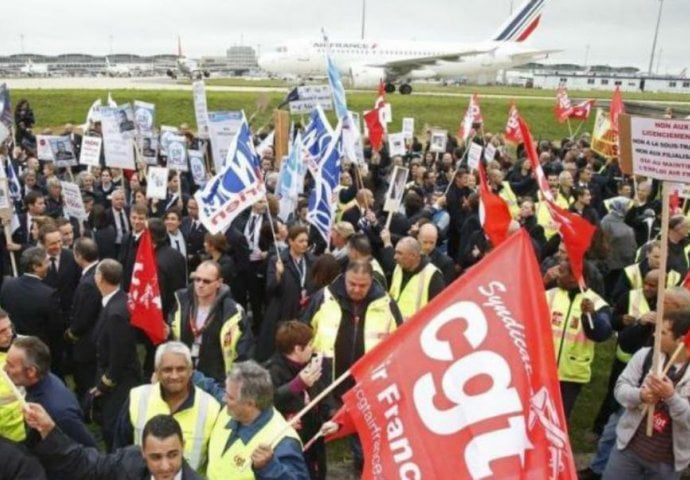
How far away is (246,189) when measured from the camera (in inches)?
272

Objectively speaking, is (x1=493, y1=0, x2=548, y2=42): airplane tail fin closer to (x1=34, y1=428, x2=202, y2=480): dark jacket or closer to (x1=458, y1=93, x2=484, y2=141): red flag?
(x1=458, y1=93, x2=484, y2=141): red flag

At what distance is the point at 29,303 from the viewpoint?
229 inches

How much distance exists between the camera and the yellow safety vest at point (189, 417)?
396 cm

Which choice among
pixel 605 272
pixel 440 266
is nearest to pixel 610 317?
pixel 440 266

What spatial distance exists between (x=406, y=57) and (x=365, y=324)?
42.2m

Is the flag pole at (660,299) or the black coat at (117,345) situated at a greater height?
the flag pole at (660,299)

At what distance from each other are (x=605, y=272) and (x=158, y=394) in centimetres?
618

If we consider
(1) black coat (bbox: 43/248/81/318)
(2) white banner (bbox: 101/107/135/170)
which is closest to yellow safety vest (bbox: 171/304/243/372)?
(1) black coat (bbox: 43/248/81/318)

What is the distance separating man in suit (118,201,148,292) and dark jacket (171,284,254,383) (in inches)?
98.2

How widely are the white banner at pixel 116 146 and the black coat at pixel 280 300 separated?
408 centimetres

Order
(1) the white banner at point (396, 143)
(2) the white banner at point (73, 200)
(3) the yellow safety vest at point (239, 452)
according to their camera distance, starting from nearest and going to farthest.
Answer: (3) the yellow safety vest at point (239, 452), (2) the white banner at point (73, 200), (1) the white banner at point (396, 143)

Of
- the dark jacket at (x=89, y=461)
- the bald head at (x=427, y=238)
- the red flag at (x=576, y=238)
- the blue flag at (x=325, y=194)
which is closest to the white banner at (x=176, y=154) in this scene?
the blue flag at (x=325, y=194)

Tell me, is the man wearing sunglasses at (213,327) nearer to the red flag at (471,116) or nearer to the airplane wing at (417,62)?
the red flag at (471,116)

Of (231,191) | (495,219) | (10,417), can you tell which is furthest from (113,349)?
(495,219)
